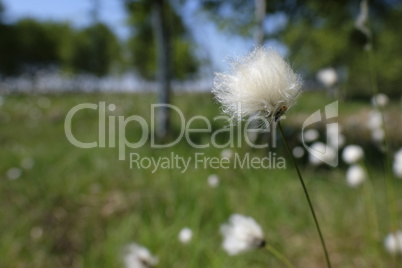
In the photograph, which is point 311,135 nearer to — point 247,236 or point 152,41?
point 247,236

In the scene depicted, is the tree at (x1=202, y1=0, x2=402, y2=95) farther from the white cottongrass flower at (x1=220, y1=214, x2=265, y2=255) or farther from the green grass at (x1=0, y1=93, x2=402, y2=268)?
the green grass at (x1=0, y1=93, x2=402, y2=268)

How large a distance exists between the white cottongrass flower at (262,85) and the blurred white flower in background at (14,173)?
267cm

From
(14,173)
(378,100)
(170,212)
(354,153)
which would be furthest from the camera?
(14,173)

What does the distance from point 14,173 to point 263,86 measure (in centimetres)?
283

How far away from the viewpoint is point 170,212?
2139 mm

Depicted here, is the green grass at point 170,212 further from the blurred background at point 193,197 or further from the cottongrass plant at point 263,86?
the cottongrass plant at point 263,86

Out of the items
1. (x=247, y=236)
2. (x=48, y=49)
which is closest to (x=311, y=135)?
(x=247, y=236)

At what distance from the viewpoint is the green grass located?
1797 mm

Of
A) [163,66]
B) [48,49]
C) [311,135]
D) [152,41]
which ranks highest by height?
[48,49]

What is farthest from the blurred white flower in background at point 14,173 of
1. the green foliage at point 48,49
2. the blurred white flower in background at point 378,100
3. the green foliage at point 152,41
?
the green foliage at point 48,49

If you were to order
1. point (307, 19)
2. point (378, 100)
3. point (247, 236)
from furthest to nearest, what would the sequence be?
point (307, 19) < point (378, 100) < point (247, 236)

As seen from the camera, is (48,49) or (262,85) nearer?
(262,85)

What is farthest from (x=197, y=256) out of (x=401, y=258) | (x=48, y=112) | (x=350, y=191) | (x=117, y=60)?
(x=117, y=60)

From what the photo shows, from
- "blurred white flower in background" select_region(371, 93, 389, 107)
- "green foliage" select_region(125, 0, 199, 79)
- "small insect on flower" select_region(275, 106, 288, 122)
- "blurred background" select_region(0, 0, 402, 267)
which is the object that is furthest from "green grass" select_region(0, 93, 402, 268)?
"green foliage" select_region(125, 0, 199, 79)
